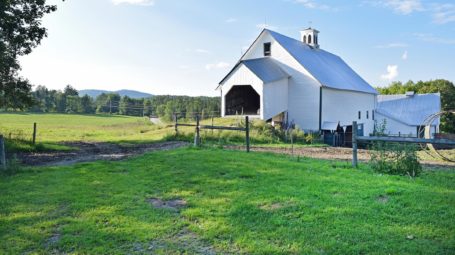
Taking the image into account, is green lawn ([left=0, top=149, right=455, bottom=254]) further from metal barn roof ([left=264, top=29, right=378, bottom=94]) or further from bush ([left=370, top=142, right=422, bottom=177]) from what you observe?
metal barn roof ([left=264, top=29, right=378, bottom=94])

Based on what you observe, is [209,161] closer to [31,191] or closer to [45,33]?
[31,191]

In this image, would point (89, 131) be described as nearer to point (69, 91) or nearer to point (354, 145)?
point (354, 145)

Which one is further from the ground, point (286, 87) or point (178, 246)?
point (286, 87)

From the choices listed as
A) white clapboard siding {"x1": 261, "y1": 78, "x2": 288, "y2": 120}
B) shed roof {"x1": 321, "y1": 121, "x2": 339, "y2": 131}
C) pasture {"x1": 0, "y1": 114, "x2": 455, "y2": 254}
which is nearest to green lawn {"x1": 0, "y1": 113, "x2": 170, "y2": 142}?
white clapboard siding {"x1": 261, "y1": 78, "x2": 288, "y2": 120}

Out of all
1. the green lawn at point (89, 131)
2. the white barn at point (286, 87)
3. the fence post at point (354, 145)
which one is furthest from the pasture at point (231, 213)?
the white barn at point (286, 87)

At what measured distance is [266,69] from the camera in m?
28.3

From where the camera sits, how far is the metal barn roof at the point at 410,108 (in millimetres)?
44344

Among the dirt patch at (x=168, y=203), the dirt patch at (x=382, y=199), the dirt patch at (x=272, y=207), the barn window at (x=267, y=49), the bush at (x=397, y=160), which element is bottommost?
the dirt patch at (x=168, y=203)

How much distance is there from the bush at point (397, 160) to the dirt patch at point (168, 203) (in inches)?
198

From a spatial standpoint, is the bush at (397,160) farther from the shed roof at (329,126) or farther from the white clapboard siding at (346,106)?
the white clapboard siding at (346,106)

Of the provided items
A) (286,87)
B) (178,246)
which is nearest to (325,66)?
(286,87)

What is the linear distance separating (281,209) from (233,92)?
2502cm

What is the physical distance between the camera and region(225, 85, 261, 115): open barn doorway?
3003cm

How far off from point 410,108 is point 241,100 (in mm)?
26168
